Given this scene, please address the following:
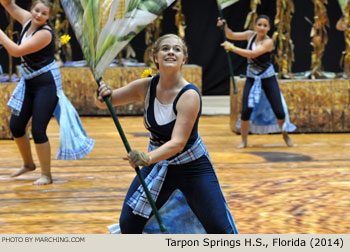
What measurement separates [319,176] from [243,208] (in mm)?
1171

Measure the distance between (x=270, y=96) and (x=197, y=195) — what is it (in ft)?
12.6

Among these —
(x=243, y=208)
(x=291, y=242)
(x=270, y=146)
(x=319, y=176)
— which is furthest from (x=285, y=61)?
(x=291, y=242)

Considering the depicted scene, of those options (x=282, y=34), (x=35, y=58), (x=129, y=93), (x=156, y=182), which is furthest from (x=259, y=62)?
(x=156, y=182)

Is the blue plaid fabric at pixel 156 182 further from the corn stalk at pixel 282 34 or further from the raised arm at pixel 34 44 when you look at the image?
the corn stalk at pixel 282 34

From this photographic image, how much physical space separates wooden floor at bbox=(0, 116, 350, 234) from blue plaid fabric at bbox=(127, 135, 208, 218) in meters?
0.77

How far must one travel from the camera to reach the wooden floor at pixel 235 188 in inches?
163

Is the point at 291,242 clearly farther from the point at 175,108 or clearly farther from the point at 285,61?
the point at 285,61

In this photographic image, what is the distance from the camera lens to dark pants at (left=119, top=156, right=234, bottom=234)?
3125mm

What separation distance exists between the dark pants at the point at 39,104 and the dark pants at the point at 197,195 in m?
1.89

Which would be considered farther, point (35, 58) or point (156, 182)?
point (35, 58)

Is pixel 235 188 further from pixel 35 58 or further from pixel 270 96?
pixel 270 96

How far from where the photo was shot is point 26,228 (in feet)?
13.1

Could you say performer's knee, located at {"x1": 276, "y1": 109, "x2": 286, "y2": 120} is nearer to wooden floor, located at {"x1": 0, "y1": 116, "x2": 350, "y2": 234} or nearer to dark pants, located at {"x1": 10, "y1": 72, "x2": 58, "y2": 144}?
wooden floor, located at {"x1": 0, "y1": 116, "x2": 350, "y2": 234}

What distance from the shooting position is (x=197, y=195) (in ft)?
10.4
